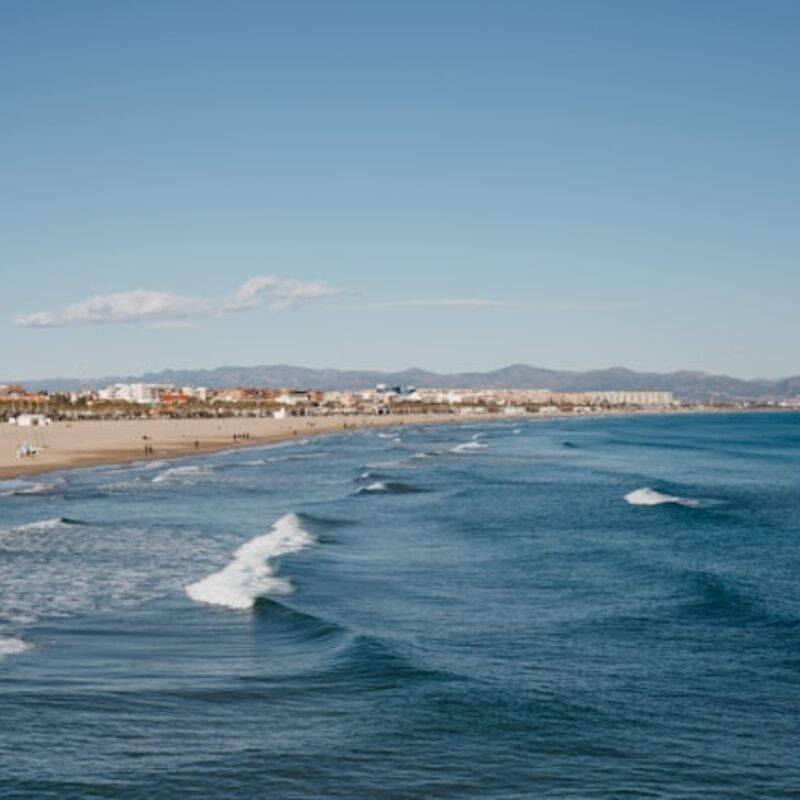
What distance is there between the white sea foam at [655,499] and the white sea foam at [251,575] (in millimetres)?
18099

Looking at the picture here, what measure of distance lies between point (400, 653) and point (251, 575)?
10270mm

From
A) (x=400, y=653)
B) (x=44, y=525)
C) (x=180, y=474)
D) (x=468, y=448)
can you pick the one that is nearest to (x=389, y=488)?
(x=180, y=474)

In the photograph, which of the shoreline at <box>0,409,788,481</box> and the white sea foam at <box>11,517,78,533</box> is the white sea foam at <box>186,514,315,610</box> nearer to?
the white sea foam at <box>11,517,78,533</box>

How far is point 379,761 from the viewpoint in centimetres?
1447

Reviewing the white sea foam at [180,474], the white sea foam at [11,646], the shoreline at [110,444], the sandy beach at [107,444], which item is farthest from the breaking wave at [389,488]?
the white sea foam at [11,646]

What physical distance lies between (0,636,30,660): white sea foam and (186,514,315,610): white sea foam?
5.16 meters

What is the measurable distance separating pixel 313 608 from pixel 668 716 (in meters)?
10.5

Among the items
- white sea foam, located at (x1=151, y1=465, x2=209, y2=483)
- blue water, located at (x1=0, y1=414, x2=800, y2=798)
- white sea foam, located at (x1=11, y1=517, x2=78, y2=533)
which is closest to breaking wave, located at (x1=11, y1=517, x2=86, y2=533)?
white sea foam, located at (x1=11, y1=517, x2=78, y2=533)

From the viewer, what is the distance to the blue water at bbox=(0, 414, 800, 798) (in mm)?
14133

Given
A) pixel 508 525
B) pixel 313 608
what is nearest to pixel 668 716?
pixel 313 608

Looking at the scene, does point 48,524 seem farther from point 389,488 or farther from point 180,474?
point 180,474

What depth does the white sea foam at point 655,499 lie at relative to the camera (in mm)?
49938

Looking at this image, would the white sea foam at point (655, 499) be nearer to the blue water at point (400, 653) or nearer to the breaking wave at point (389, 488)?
the blue water at point (400, 653)

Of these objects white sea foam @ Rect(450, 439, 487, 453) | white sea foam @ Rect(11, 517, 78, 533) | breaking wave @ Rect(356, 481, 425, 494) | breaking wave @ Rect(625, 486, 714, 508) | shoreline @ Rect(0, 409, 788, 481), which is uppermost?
shoreline @ Rect(0, 409, 788, 481)
